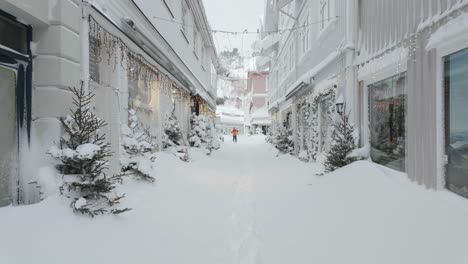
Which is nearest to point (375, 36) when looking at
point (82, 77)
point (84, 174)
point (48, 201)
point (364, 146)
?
point (364, 146)

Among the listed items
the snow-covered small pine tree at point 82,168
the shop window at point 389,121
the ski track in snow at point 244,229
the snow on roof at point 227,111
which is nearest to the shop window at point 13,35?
the snow-covered small pine tree at point 82,168

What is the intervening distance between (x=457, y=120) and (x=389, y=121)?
7.10 feet

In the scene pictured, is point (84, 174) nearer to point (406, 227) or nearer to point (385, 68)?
point (406, 227)

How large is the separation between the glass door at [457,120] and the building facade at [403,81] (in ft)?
0.03

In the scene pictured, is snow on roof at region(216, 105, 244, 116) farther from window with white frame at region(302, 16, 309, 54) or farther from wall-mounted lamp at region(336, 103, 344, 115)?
wall-mounted lamp at region(336, 103, 344, 115)

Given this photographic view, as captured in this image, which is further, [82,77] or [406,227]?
[82,77]

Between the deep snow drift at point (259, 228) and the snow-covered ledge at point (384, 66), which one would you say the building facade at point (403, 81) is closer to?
Answer: the snow-covered ledge at point (384, 66)

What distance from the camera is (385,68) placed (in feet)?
18.1

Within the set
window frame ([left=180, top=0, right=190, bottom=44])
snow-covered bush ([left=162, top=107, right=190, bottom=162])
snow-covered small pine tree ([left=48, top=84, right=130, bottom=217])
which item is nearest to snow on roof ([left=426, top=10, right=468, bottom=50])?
snow-covered small pine tree ([left=48, top=84, right=130, bottom=217])

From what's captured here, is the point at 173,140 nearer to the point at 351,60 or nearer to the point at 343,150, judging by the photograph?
the point at 343,150

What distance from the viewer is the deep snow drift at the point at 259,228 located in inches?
109

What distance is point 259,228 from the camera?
15.2ft

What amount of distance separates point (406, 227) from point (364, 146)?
3.56 metres

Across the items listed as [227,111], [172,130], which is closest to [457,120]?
[172,130]
